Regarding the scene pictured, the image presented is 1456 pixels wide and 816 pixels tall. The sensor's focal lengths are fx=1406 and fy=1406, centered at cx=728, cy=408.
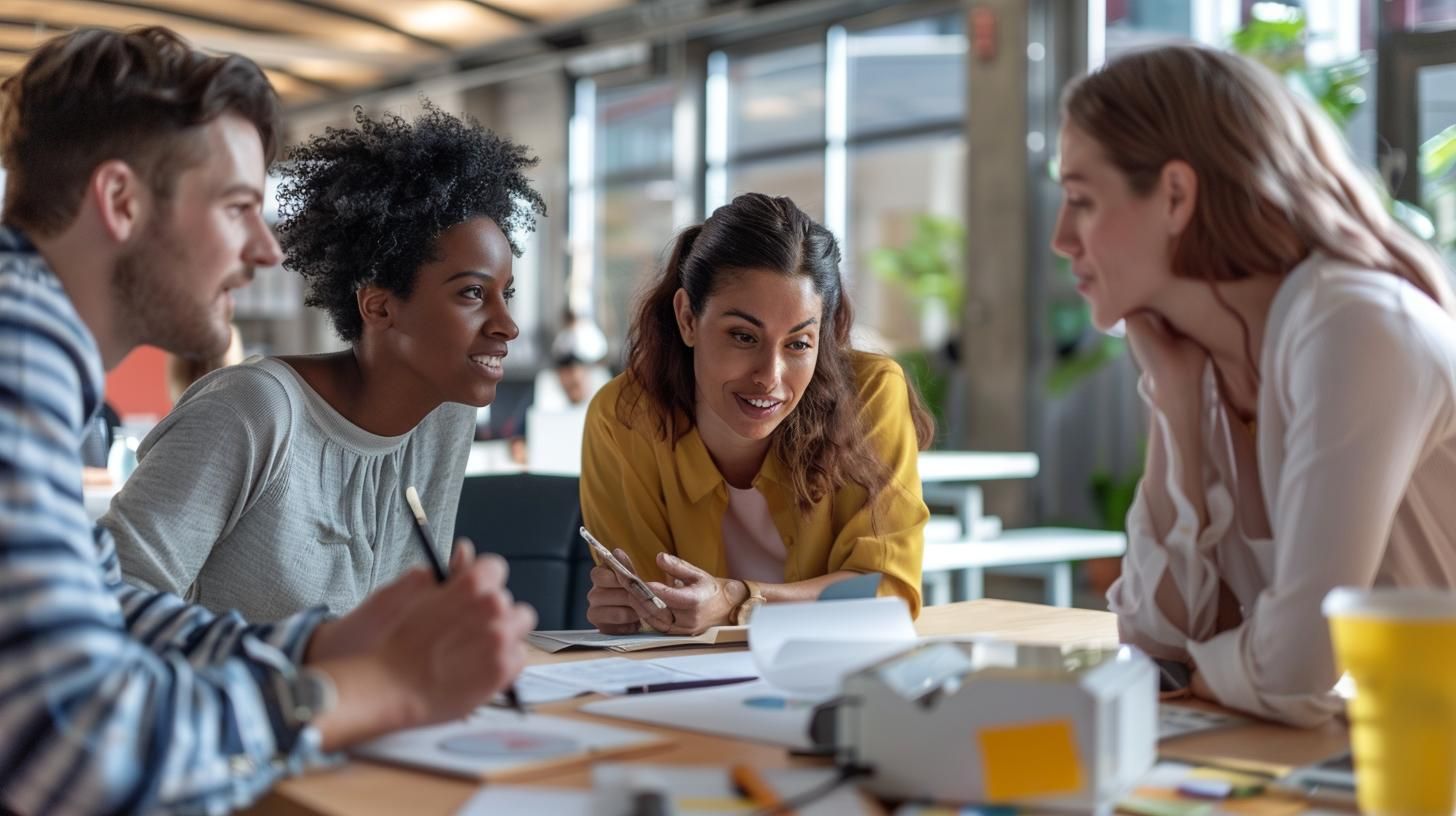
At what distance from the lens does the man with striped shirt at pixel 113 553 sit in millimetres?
919

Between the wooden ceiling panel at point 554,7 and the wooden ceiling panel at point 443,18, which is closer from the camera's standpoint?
the wooden ceiling panel at point 554,7

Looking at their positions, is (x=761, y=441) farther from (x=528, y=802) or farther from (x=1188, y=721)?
(x=528, y=802)

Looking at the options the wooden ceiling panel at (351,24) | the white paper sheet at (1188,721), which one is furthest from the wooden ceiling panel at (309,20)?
the white paper sheet at (1188,721)

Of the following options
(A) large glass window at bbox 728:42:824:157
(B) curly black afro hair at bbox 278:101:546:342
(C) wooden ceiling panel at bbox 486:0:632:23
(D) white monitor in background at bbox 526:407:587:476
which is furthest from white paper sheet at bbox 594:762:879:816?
(C) wooden ceiling panel at bbox 486:0:632:23

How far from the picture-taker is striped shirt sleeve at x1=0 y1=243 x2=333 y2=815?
35.8 inches

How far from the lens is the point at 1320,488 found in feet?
4.08

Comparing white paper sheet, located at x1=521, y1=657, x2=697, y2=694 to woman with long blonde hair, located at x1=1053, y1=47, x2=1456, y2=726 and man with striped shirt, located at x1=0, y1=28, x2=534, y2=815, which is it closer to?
man with striped shirt, located at x1=0, y1=28, x2=534, y2=815

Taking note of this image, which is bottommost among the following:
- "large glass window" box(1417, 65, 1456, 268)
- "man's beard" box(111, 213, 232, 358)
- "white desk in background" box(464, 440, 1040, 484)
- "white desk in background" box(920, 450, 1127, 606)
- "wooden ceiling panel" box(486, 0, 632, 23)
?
"white desk in background" box(920, 450, 1127, 606)

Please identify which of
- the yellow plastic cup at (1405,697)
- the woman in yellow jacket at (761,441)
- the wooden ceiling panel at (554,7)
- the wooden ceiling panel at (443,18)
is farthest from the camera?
the wooden ceiling panel at (443,18)

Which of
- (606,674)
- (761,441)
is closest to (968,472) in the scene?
(761,441)

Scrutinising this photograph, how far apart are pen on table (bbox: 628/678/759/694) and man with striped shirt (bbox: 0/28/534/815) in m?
0.25

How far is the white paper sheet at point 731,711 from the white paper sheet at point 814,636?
0.02 m

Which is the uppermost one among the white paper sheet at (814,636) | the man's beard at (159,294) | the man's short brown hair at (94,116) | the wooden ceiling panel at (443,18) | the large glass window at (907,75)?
the wooden ceiling panel at (443,18)

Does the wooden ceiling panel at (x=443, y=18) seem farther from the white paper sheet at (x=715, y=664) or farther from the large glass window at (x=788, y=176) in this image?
the white paper sheet at (x=715, y=664)
